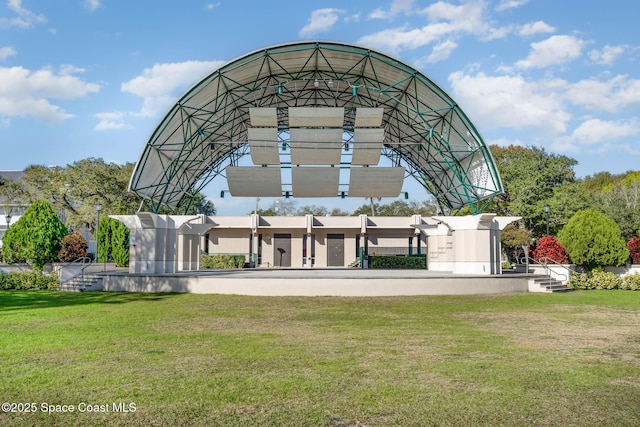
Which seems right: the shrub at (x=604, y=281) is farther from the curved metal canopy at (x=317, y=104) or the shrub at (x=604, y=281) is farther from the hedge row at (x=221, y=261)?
the hedge row at (x=221, y=261)

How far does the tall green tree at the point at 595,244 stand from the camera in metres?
27.3

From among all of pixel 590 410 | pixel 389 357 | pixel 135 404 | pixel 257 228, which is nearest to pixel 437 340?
pixel 389 357

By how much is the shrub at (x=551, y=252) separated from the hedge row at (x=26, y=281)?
83.4 feet

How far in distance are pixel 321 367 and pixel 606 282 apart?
22318 millimetres

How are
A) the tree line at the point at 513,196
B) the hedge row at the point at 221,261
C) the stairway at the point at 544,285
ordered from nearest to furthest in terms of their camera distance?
1. the stairway at the point at 544,285
2. the tree line at the point at 513,196
3. the hedge row at the point at 221,261

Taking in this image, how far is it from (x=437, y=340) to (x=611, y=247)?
21526mm

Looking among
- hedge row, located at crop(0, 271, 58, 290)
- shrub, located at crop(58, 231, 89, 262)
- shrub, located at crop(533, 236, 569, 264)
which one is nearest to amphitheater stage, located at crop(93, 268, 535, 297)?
shrub, located at crop(533, 236, 569, 264)

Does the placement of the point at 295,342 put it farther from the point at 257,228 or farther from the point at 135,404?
the point at 257,228

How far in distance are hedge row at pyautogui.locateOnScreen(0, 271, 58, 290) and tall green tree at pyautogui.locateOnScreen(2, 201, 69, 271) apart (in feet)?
7.44

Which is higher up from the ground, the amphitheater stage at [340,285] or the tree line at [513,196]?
the tree line at [513,196]

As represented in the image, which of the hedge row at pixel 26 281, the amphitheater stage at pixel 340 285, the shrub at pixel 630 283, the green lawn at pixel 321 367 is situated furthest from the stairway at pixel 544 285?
the hedge row at pixel 26 281

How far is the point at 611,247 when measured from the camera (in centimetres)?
2739

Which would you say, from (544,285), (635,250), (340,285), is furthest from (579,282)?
(340,285)

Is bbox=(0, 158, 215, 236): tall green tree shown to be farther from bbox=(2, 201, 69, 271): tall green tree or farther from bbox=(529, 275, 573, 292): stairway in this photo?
bbox=(529, 275, 573, 292): stairway
